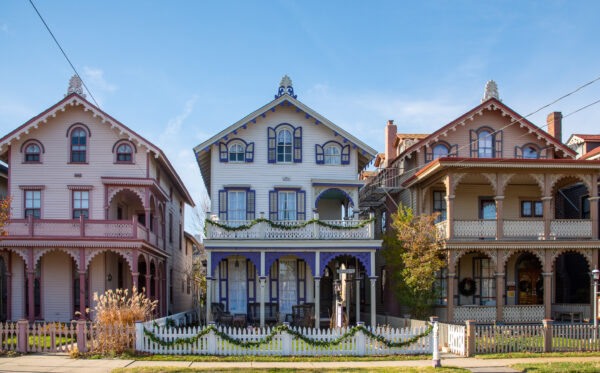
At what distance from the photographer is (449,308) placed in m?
25.9

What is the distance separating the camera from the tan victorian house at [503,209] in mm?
26141

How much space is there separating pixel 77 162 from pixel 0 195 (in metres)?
6.60

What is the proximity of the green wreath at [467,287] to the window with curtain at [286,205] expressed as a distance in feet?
29.6

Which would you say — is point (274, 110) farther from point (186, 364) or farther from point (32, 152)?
point (186, 364)

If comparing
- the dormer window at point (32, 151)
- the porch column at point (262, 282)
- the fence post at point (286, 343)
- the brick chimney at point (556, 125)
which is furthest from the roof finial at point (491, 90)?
the dormer window at point (32, 151)

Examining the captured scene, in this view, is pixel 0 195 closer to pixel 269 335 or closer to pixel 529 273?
pixel 269 335

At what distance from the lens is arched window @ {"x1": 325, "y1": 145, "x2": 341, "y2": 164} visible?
28.8 m

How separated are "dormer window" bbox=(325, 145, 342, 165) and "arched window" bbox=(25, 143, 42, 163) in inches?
536

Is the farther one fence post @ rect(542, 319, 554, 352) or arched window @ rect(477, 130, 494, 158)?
arched window @ rect(477, 130, 494, 158)

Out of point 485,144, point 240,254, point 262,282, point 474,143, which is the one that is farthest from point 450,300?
point 240,254

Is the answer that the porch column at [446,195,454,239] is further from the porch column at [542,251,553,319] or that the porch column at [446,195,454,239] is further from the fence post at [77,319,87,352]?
the fence post at [77,319,87,352]

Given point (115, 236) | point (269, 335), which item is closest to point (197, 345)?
point (269, 335)

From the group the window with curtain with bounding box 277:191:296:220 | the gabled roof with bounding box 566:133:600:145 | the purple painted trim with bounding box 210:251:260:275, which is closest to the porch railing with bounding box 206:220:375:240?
the purple painted trim with bounding box 210:251:260:275

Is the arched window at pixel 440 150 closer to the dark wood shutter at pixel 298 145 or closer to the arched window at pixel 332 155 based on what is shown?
the arched window at pixel 332 155
